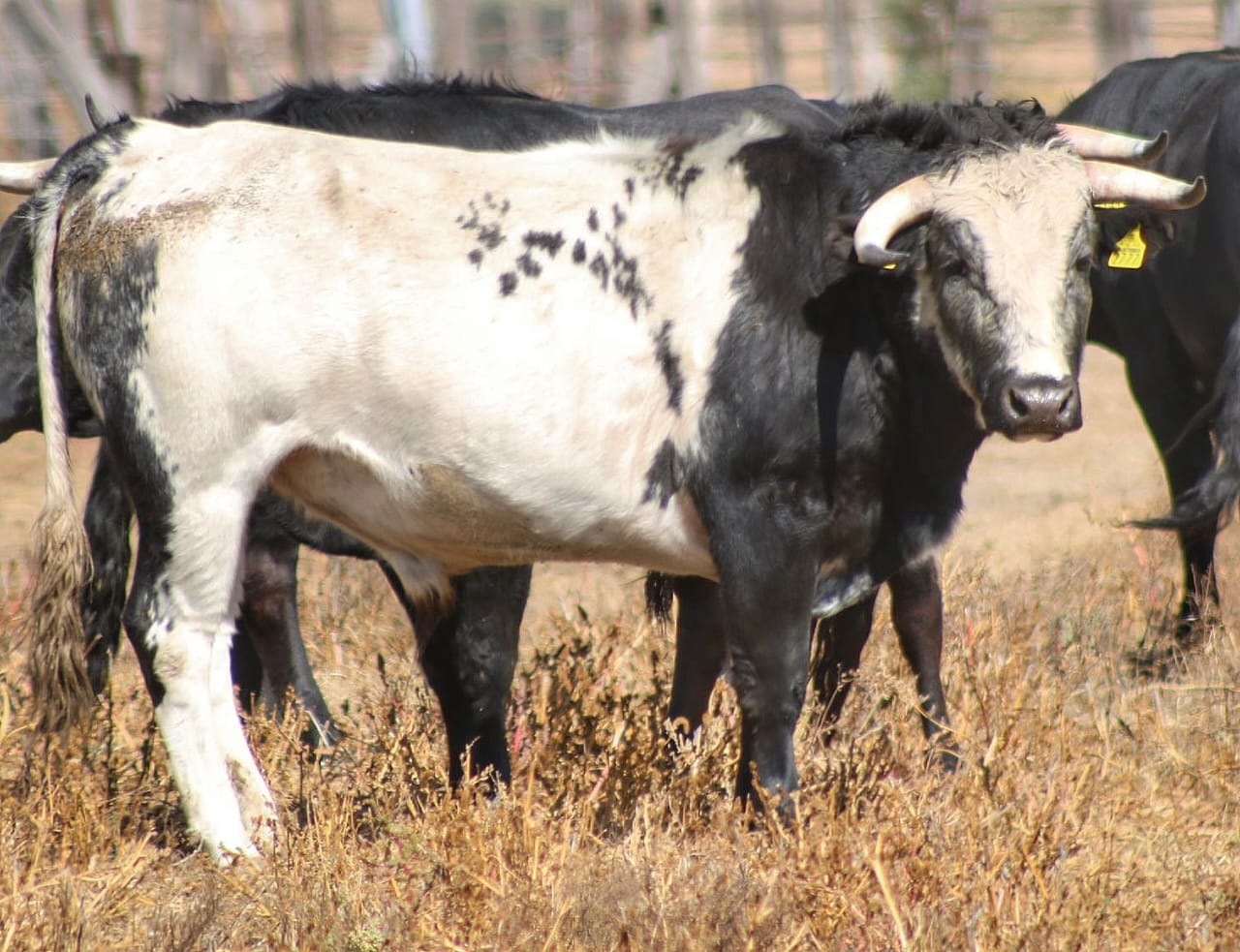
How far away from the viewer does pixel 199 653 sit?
4.30m

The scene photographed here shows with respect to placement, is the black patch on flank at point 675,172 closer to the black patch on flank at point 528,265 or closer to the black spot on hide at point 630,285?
the black spot on hide at point 630,285

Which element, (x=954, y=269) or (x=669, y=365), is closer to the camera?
(x=954, y=269)

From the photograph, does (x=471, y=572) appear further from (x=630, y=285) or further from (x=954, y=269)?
(x=954, y=269)

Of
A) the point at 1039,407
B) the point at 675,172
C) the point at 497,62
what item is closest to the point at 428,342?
the point at 675,172

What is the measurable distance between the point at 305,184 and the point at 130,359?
0.59 m

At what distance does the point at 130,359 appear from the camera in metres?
4.20

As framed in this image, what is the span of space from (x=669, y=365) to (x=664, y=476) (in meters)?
0.26

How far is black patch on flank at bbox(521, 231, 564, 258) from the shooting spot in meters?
4.19

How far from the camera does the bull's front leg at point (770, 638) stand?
13.5 ft

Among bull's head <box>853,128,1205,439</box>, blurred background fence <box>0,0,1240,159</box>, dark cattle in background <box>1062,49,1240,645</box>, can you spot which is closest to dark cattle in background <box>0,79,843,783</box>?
bull's head <box>853,128,1205,439</box>

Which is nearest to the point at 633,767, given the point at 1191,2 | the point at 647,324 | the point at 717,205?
the point at 647,324

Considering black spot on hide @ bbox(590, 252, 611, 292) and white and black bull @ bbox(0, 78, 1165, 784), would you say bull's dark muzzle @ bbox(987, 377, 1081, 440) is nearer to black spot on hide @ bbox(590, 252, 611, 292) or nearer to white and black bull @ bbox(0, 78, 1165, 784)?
white and black bull @ bbox(0, 78, 1165, 784)

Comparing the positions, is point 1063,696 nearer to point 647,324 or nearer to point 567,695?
point 567,695

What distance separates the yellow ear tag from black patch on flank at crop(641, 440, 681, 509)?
1.25 metres
